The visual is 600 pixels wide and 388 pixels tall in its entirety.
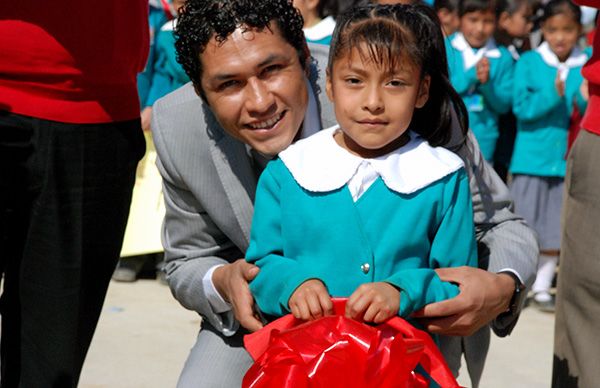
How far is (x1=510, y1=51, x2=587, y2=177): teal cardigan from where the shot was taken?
6531 mm

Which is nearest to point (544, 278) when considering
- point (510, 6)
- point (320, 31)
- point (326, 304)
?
point (320, 31)

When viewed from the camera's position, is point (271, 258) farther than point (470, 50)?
No

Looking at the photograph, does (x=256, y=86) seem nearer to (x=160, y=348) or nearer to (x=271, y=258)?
(x=271, y=258)

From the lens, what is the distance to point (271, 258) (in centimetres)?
249

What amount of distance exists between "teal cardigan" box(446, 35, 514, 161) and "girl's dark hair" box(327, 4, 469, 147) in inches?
156

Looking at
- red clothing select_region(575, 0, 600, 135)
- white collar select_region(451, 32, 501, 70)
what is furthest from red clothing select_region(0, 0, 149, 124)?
white collar select_region(451, 32, 501, 70)

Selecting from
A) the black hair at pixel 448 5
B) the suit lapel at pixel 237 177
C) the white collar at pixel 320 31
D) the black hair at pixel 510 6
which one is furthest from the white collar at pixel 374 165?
the black hair at pixel 510 6

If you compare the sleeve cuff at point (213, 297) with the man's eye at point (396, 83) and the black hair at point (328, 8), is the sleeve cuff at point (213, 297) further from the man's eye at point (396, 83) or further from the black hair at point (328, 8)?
the black hair at point (328, 8)

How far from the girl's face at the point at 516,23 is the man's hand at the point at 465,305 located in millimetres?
5698

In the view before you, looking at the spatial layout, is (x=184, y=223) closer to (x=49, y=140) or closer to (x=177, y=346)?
(x=49, y=140)

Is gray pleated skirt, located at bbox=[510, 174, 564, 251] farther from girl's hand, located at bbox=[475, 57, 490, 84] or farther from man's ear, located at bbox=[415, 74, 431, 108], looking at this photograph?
man's ear, located at bbox=[415, 74, 431, 108]

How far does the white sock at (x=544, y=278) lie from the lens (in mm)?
6142

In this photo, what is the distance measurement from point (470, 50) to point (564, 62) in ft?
1.76

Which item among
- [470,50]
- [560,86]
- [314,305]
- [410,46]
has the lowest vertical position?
[560,86]
